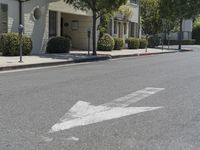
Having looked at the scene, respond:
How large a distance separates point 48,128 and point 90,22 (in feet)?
90.9

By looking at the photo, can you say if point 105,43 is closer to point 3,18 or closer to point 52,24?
point 52,24

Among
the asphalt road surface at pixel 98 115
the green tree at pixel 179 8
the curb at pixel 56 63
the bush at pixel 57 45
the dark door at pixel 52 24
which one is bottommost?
the asphalt road surface at pixel 98 115

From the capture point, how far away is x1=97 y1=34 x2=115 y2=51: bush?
34.5 meters

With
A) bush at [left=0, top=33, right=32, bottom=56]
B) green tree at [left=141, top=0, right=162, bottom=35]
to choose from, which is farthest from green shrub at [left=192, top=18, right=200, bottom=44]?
bush at [left=0, top=33, right=32, bottom=56]

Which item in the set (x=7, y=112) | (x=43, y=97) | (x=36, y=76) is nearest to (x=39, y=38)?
(x=36, y=76)

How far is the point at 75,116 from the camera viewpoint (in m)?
8.38

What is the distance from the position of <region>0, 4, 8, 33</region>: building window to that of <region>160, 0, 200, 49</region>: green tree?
78.3 ft

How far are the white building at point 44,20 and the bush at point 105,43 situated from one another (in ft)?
3.65

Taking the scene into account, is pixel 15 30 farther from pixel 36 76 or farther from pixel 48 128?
pixel 48 128

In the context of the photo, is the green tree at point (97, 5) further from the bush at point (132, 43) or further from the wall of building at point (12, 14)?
the bush at point (132, 43)

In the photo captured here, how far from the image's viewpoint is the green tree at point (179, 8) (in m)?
45.4

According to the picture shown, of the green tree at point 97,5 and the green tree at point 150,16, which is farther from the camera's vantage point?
the green tree at point 150,16

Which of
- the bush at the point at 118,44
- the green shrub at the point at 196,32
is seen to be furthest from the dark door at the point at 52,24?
the green shrub at the point at 196,32

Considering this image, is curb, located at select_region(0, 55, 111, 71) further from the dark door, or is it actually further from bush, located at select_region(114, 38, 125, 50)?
bush, located at select_region(114, 38, 125, 50)
